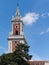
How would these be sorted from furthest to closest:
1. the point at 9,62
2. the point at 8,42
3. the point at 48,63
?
1. the point at 8,42
2. the point at 48,63
3. the point at 9,62

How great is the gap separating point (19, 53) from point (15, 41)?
39570 mm

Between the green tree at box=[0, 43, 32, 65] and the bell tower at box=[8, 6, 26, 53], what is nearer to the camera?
the green tree at box=[0, 43, 32, 65]

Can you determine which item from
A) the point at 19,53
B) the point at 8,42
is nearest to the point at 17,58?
the point at 19,53

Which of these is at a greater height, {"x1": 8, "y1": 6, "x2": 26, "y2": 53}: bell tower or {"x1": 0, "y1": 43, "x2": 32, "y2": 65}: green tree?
{"x1": 8, "y1": 6, "x2": 26, "y2": 53}: bell tower

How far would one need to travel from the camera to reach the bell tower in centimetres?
12778

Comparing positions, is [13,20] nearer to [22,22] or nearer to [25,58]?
[22,22]

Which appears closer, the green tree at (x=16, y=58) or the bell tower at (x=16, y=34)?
the green tree at (x=16, y=58)

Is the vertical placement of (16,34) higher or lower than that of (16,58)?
higher

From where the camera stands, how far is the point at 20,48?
9206 cm

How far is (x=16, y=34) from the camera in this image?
130 metres

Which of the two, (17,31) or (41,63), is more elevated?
(17,31)

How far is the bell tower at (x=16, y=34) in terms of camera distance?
12778 cm

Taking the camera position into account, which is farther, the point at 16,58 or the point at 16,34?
the point at 16,34

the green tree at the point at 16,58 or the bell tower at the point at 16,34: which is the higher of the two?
the bell tower at the point at 16,34
